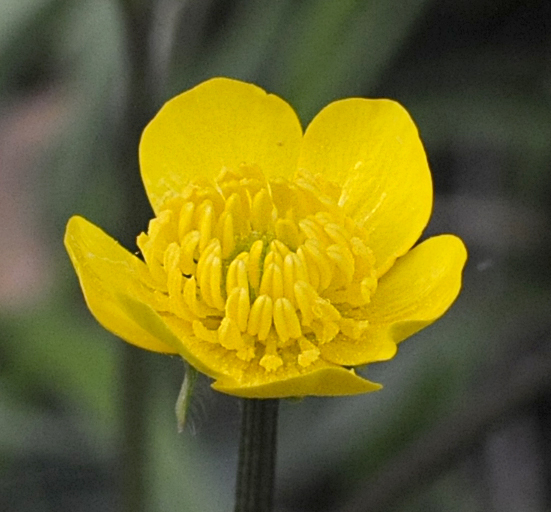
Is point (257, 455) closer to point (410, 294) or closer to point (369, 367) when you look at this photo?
point (410, 294)

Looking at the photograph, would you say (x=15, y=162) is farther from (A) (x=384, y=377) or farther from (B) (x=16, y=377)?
(A) (x=384, y=377)

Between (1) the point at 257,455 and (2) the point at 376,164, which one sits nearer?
(1) the point at 257,455

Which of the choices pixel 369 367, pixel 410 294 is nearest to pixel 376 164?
pixel 410 294

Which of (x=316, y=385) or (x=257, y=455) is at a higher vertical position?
(x=316, y=385)

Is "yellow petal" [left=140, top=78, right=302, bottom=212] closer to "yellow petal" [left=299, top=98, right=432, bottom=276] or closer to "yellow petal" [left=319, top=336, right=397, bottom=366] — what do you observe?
"yellow petal" [left=299, top=98, right=432, bottom=276]

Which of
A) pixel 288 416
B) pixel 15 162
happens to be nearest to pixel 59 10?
pixel 15 162

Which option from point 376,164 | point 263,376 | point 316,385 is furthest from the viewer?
point 376,164

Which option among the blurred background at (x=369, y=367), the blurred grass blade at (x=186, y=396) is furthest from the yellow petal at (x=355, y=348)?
the blurred background at (x=369, y=367)
